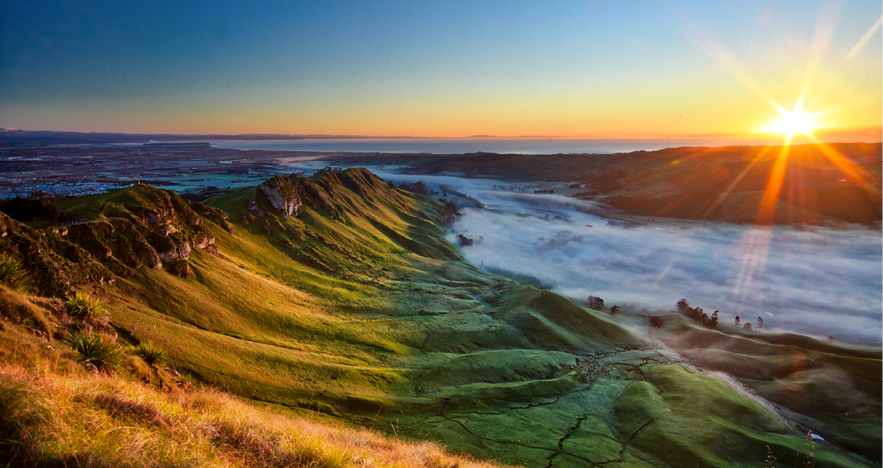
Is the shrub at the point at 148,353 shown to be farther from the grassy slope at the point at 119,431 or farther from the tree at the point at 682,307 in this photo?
the tree at the point at 682,307

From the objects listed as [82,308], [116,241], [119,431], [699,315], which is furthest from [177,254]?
[699,315]

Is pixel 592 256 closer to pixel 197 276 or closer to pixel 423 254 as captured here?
pixel 423 254

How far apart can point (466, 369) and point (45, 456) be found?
1921 inches

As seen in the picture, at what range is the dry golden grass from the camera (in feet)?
27.6

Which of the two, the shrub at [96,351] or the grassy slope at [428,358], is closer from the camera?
the shrub at [96,351]

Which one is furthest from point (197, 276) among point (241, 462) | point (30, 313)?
point (241, 462)

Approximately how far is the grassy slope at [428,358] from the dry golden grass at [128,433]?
75.0 feet

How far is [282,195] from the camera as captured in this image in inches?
3757

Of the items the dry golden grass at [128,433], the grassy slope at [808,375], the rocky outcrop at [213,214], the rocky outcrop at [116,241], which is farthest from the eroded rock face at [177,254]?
the grassy slope at [808,375]

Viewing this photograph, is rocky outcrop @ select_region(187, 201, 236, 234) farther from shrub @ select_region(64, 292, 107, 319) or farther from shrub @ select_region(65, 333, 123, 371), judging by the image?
shrub @ select_region(65, 333, 123, 371)

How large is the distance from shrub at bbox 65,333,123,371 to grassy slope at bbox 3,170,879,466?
1454 centimetres

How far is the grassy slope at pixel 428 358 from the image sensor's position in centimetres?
3634

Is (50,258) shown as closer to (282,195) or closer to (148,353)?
(148,353)

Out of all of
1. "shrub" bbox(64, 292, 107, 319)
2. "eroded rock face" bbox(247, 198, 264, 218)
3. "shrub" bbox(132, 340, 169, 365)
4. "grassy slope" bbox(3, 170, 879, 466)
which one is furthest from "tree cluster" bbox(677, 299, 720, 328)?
"shrub" bbox(64, 292, 107, 319)
